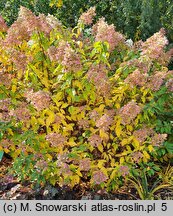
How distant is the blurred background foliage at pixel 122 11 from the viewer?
5.05 meters

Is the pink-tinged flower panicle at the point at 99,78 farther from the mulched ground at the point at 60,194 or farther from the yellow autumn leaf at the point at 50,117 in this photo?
the mulched ground at the point at 60,194

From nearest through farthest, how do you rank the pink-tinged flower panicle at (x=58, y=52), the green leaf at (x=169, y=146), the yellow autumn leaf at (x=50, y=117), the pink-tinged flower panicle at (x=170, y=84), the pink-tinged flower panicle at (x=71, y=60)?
the pink-tinged flower panicle at (x=71, y=60) → the pink-tinged flower panicle at (x=58, y=52) → the yellow autumn leaf at (x=50, y=117) → the pink-tinged flower panicle at (x=170, y=84) → the green leaf at (x=169, y=146)

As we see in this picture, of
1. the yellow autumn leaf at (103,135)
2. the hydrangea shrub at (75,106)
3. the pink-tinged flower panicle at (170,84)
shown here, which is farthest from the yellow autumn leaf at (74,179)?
the pink-tinged flower panicle at (170,84)

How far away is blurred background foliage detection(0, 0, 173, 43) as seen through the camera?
5.05 metres

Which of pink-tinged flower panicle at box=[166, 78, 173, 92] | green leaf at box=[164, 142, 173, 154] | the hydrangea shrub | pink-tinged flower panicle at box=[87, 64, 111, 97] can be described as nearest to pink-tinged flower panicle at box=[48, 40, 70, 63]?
the hydrangea shrub

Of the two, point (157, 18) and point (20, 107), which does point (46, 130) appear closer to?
point (20, 107)

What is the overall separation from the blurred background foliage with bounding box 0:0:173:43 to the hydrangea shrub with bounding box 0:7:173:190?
218cm

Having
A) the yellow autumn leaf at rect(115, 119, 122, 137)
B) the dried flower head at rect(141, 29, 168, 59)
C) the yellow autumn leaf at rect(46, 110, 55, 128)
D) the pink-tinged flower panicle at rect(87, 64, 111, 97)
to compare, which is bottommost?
the yellow autumn leaf at rect(115, 119, 122, 137)

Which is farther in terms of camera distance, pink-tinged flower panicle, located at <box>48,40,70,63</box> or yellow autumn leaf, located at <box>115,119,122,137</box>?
yellow autumn leaf, located at <box>115,119,122,137</box>

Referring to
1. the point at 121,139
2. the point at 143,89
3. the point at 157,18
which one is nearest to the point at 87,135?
the point at 121,139

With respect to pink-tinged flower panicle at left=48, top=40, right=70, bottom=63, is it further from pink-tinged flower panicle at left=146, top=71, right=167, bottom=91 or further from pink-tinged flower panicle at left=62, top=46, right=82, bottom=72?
pink-tinged flower panicle at left=146, top=71, right=167, bottom=91

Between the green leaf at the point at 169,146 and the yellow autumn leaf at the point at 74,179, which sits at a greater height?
the green leaf at the point at 169,146

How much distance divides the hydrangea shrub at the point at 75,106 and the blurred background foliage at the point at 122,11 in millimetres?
2181

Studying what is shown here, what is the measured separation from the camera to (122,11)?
17.3 feet
